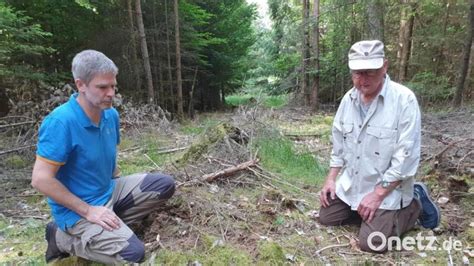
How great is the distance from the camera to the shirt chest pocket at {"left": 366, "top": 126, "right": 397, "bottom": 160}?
2734 mm

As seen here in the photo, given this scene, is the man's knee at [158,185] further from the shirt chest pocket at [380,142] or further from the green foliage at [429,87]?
the green foliage at [429,87]

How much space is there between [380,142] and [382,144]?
23 mm

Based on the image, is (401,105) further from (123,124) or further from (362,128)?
(123,124)

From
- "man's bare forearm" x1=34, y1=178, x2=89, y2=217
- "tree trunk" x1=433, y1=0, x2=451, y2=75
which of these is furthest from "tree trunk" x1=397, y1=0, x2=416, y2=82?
"man's bare forearm" x1=34, y1=178, x2=89, y2=217

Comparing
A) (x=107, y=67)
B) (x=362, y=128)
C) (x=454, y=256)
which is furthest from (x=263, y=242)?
(x=107, y=67)

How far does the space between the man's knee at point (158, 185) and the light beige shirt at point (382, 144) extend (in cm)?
153

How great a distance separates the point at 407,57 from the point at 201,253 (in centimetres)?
1136

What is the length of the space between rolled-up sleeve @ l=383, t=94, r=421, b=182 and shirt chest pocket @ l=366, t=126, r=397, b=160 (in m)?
0.05

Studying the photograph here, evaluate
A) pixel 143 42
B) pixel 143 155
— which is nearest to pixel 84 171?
pixel 143 155

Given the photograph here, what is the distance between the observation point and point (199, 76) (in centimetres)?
1586

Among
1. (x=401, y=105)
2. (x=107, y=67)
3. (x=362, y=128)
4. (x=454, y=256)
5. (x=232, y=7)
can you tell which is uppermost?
(x=232, y=7)

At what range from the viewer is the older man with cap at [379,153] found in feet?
8.77

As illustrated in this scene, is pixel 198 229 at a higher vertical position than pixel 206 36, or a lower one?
lower

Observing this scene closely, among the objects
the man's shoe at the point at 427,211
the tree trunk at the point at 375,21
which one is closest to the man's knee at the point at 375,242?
the man's shoe at the point at 427,211
